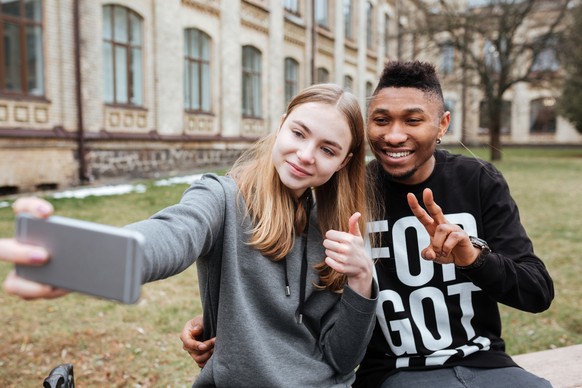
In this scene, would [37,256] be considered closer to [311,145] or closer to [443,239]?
[311,145]

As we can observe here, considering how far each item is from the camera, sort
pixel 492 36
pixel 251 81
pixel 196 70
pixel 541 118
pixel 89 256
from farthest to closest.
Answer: pixel 541 118 → pixel 492 36 → pixel 251 81 → pixel 196 70 → pixel 89 256

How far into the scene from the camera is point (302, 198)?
1.99 meters

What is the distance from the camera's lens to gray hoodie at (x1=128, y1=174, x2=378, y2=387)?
5.73 ft

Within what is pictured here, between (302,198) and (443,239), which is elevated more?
(302,198)

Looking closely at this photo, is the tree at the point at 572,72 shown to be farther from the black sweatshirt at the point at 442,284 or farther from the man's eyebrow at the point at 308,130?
the man's eyebrow at the point at 308,130

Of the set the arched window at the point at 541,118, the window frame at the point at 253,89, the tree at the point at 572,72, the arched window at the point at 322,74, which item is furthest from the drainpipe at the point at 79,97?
the arched window at the point at 541,118

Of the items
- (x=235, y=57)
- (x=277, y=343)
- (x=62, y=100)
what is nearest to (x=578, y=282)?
(x=277, y=343)

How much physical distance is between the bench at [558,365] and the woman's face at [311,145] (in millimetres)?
1531

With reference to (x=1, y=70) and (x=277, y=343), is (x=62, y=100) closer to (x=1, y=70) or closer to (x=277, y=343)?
(x=1, y=70)

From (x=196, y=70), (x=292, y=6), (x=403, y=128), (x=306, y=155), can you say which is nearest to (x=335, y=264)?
(x=306, y=155)

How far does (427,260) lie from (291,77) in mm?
17613

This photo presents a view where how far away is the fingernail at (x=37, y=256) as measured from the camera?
35.9 inches

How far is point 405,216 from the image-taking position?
7.25 ft

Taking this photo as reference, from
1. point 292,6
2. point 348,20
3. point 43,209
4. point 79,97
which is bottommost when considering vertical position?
point 43,209
